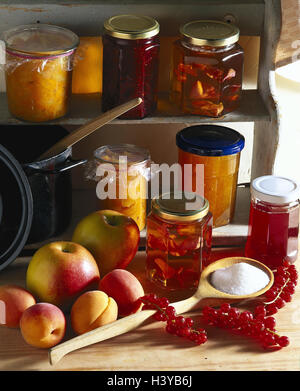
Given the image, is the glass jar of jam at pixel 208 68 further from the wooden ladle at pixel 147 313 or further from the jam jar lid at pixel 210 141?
the wooden ladle at pixel 147 313

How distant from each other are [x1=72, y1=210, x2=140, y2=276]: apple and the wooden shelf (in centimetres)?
17

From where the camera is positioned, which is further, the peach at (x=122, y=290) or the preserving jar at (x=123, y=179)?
the preserving jar at (x=123, y=179)

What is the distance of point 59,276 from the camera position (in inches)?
42.4

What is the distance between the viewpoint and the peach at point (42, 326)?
1.01 m

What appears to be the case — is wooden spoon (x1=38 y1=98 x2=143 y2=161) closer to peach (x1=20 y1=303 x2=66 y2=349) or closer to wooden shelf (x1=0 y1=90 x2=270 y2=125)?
wooden shelf (x1=0 y1=90 x2=270 y2=125)

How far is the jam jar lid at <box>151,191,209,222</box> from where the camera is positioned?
1119 millimetres

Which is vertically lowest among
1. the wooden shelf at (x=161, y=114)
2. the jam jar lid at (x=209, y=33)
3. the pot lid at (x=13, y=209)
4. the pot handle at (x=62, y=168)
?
the pot lid at (x=13, y=209)

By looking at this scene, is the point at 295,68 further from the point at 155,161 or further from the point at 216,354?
the point at 216,354

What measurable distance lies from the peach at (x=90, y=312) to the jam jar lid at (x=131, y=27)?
422 millimetres

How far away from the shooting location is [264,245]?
122 cm

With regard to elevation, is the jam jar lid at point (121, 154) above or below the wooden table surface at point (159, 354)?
above

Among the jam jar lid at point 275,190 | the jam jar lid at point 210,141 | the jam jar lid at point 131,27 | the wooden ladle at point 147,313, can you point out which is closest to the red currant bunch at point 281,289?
the wooden ladle at point 147,313

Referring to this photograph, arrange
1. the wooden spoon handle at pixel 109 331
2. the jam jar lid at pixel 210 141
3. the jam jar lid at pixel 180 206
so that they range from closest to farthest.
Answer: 1. the wooden spoon handle at pixel 109 331
2. the jam jar lid at pixel 180 206
3. the jam jar lid at pixel 210 141

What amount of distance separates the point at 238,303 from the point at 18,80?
0.51 metres
